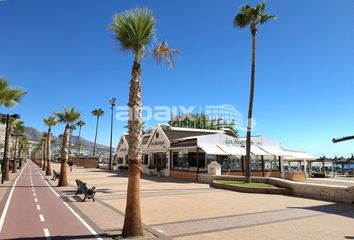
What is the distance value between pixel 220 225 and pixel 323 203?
910cm

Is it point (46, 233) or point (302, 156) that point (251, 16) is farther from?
point (46, 233)

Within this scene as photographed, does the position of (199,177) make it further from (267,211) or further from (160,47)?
(160,47)

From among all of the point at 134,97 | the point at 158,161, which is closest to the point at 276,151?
the point at 158,161

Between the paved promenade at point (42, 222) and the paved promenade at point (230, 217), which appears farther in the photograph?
the paved promenade at point (230, 217)

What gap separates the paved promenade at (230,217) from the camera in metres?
11.4

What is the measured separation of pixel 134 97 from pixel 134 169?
2407mm

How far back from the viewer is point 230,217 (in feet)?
47.3

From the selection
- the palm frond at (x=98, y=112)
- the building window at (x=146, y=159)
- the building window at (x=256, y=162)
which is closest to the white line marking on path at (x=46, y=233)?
the building window at (x=256, y=162)

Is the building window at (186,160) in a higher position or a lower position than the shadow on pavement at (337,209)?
higher

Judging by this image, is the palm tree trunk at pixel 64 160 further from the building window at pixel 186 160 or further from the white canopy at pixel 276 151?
the white canopy at pixel 276 151

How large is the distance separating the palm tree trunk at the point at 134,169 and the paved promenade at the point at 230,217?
64cm

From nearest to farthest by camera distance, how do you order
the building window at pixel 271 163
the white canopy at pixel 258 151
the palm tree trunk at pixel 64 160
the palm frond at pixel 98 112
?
the palm tree trunk at pixel 64 160
the white canopy at pixel 258 151
the building window at pixel 271 163
the palm frond at pixel 98 112

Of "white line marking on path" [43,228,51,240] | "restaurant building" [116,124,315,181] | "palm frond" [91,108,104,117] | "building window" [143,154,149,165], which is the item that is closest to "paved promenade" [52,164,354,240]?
"white line marking on path" [43,228,51,240]

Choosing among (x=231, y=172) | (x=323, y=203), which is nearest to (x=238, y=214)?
(x=323, y=203)
